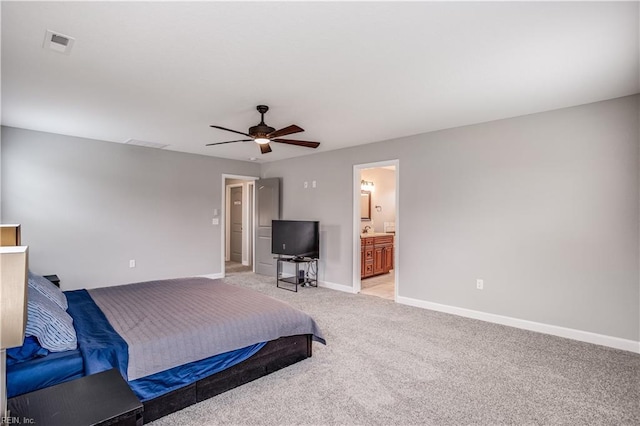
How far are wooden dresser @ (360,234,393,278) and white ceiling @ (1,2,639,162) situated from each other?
107 inches

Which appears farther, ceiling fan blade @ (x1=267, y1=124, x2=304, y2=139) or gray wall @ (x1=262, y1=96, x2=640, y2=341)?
ceiling fan blade @ (x1=267, y1=124, x2=304, y2=139)

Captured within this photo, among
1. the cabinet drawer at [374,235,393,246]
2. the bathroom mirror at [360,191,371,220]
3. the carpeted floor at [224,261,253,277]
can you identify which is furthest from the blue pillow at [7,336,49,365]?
the bathroom mirror at [360,191,371,220]

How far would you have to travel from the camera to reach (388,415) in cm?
212

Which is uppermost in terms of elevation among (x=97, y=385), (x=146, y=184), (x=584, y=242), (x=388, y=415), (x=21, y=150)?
(x=21, y=150)

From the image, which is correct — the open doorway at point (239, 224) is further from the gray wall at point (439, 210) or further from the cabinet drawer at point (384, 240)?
the cabinet drawer at point (384, 240)

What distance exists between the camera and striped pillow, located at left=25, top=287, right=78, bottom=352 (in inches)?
71.7

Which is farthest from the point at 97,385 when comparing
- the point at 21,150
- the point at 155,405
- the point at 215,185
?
the point at 215,185

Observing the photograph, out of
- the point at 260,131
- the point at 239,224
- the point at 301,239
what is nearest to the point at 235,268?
the point at 239,224

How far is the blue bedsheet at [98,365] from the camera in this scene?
171 cm

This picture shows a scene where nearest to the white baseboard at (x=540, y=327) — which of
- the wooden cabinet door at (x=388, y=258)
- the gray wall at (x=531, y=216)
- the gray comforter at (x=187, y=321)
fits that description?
the gray wall at (x=531, y=216)

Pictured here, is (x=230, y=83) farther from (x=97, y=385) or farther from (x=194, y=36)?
(x=97, y=385)

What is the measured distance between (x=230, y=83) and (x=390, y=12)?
1.55 metres

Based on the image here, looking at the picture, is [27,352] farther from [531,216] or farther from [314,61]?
[531,216]

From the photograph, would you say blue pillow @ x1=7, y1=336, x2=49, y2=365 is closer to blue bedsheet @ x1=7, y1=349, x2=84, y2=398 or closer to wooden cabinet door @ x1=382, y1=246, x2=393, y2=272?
blue bedsheet @ x1=7, y1=349, x2=84, y2=398
